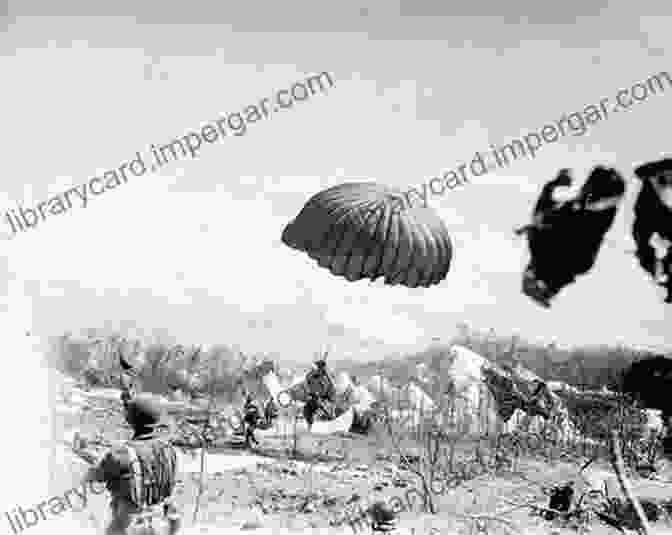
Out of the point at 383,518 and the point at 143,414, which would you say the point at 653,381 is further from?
the point at 383,518

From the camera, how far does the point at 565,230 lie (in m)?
1.38

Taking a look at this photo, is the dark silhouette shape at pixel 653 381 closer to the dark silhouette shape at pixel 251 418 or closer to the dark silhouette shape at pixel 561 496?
the dark silhouette shape at pixel 561 496

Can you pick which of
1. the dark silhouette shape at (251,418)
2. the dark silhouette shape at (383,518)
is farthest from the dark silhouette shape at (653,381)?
the dark silhouette shape at (251,418)

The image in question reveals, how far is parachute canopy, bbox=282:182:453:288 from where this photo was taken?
6.09 meters

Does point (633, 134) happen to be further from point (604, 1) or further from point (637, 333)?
point (637, 333)

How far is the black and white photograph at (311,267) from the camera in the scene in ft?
21.6

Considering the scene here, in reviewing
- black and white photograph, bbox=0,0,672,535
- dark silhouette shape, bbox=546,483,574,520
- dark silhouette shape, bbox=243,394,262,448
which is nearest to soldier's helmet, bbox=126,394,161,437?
black and white photograph, bbox=0,0,672,535

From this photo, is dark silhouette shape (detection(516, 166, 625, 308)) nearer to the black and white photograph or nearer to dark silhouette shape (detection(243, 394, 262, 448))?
the black and white photograph

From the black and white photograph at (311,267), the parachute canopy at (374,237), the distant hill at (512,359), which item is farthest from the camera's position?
the distant hill at (512,359)

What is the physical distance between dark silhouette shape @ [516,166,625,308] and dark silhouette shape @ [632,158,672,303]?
7cm

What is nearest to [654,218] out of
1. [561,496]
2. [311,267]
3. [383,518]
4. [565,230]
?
[565,230]

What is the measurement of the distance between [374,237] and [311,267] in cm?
99

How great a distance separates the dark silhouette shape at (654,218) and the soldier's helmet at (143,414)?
3080mm

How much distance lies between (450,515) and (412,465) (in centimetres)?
50
